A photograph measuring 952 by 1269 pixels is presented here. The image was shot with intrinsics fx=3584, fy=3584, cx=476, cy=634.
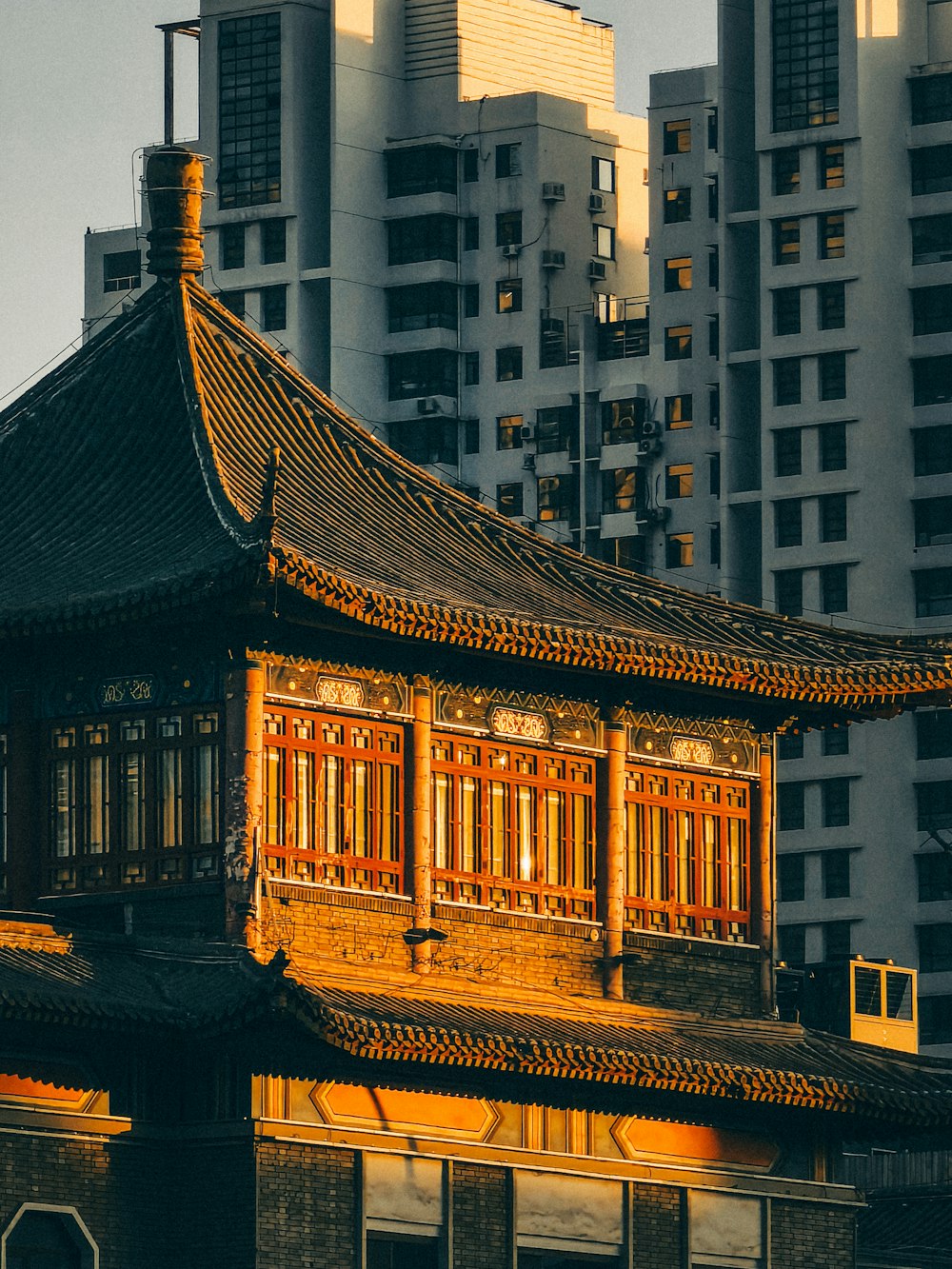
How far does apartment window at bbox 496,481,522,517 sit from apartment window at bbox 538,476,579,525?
0.75 meters

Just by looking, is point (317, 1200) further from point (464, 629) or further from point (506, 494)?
point (506, 494)

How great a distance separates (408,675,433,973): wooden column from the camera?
135 feet

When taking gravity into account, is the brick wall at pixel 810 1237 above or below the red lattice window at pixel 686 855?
below

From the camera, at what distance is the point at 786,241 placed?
11031 cm

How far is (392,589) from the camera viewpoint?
131 feet

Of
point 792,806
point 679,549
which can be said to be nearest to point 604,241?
point 679,549

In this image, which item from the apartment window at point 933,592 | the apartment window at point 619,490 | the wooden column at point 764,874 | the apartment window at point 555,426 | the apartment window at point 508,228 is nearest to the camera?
the wooden column at point 764,874

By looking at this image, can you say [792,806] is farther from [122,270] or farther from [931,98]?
[122,270]

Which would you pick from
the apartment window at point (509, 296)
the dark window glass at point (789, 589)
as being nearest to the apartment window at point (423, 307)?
the apartment window at point (509, 296)

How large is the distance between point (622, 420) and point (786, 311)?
8.41m

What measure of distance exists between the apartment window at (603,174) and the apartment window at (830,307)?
13.7 metres

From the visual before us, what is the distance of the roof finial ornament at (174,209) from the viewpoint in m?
44.3

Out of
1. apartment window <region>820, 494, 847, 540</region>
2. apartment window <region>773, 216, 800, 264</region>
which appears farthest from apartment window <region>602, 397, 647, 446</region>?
apartment window <region>820, 494, 847, 540</region>

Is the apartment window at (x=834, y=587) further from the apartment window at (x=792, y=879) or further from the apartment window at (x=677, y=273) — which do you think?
the apartment window at (x=677, y=273)
